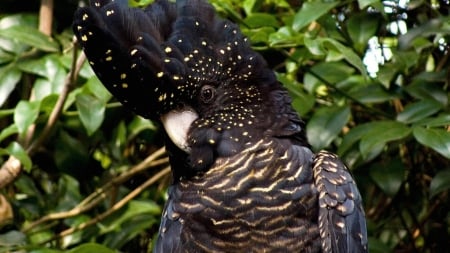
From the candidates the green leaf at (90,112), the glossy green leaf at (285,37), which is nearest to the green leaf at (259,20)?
the glossy green leaf at (285,37)

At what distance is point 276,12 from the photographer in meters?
3.75

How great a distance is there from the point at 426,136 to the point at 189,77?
33.1 inches

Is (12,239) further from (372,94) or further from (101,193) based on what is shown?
(372,94)

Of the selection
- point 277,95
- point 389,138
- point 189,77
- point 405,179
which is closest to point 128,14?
point 189,77

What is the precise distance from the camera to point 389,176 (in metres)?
3.46

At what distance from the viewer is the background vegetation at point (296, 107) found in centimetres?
323

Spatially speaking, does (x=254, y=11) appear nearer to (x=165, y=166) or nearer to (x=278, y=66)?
(x=278, y=66)

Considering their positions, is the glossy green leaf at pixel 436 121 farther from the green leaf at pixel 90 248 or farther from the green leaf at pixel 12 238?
the green leaf at pixel 12 238

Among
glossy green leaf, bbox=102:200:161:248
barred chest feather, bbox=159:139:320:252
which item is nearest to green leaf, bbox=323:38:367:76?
barred chest feather, bbox=159:139:320:252

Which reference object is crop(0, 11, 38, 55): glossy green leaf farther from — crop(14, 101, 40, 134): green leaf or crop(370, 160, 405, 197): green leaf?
crop(370, 160, 405, 197): green leaf

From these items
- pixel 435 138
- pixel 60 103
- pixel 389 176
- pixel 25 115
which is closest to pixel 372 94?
pixel 389 176

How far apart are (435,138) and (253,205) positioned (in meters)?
0.71

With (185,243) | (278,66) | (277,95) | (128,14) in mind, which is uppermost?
(128,14)

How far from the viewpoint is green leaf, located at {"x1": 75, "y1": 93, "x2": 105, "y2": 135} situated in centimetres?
329
